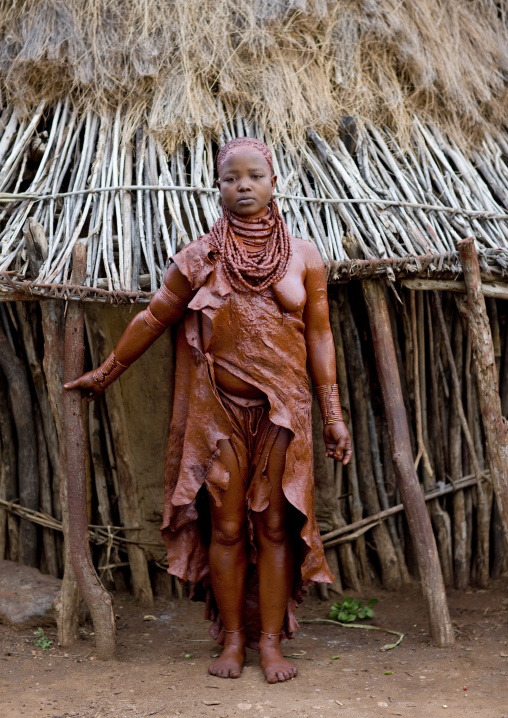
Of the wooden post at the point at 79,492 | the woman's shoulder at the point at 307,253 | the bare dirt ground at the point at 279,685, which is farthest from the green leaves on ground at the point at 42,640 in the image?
the woman's shoulder at the point at 307,253

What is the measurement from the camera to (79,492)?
379cm

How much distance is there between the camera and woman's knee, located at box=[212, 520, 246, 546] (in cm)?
352

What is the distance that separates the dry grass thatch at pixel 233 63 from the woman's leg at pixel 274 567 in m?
1.89

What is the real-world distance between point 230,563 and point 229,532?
144 mm

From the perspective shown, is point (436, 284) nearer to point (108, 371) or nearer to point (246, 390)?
point (246, 390)

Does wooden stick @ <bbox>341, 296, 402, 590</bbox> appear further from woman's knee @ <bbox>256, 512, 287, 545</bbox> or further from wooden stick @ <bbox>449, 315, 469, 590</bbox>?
woman's knee @ <bbox>256, 512, 287, 545</bbox>

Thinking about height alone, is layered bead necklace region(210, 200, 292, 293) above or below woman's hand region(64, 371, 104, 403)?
above

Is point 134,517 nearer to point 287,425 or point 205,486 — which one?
point 205,486

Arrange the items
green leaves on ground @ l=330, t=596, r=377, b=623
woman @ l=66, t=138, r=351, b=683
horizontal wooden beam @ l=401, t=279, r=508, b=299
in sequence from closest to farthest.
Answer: woman @ l=66, t=138, r=351, b=683 < horizontal wooden beam @ l=401, t=279, r=508, b=299 < green leaves on ground @ l=330, t=596, r=377, b=623

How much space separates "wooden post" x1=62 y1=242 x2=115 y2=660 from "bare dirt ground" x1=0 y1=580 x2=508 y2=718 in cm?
19

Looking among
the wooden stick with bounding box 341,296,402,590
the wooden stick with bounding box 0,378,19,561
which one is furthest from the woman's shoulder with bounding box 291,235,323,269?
the wooden stick with bounding box 0,378,19,561

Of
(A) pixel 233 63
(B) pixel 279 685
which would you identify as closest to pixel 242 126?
(A) pixel 233 63

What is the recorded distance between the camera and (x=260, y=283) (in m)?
3.40

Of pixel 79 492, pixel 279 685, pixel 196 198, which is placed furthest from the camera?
pixel 196 198
